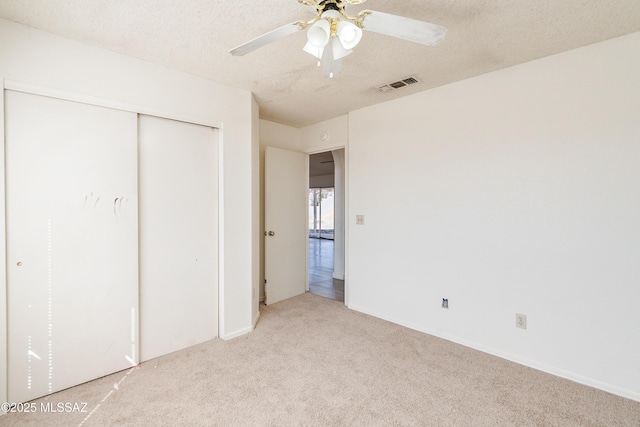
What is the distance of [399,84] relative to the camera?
2.75 meters

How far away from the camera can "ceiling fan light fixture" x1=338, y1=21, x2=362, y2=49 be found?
1.32 m

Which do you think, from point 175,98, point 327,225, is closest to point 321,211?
point 327,225

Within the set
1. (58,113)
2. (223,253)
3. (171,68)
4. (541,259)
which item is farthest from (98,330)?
(541,259)

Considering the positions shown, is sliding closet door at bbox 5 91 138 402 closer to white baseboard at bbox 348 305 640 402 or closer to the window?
white baseboard at bbox 348 305 640 402

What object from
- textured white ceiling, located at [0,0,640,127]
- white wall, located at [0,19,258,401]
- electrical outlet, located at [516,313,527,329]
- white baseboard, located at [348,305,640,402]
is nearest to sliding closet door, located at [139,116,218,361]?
white wall, located at [0,19,258,401]

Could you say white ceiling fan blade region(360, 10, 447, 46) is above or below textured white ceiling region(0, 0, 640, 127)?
below

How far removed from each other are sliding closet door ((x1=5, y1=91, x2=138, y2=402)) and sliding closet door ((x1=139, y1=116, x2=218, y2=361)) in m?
0.12

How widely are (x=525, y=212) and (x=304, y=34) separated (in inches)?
88.3

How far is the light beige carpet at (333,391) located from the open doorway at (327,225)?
5.21ft

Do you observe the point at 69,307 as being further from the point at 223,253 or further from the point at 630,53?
the point at 630,53

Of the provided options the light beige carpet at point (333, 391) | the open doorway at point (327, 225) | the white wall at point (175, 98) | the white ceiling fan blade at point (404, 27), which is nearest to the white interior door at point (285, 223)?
the open doorway at point (327, 225)

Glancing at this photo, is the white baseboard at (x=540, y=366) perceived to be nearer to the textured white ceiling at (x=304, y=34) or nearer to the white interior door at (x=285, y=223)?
the white interior door at (x=285, y=223)

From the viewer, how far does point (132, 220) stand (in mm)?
2277

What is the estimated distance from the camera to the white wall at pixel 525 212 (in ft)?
6.48
